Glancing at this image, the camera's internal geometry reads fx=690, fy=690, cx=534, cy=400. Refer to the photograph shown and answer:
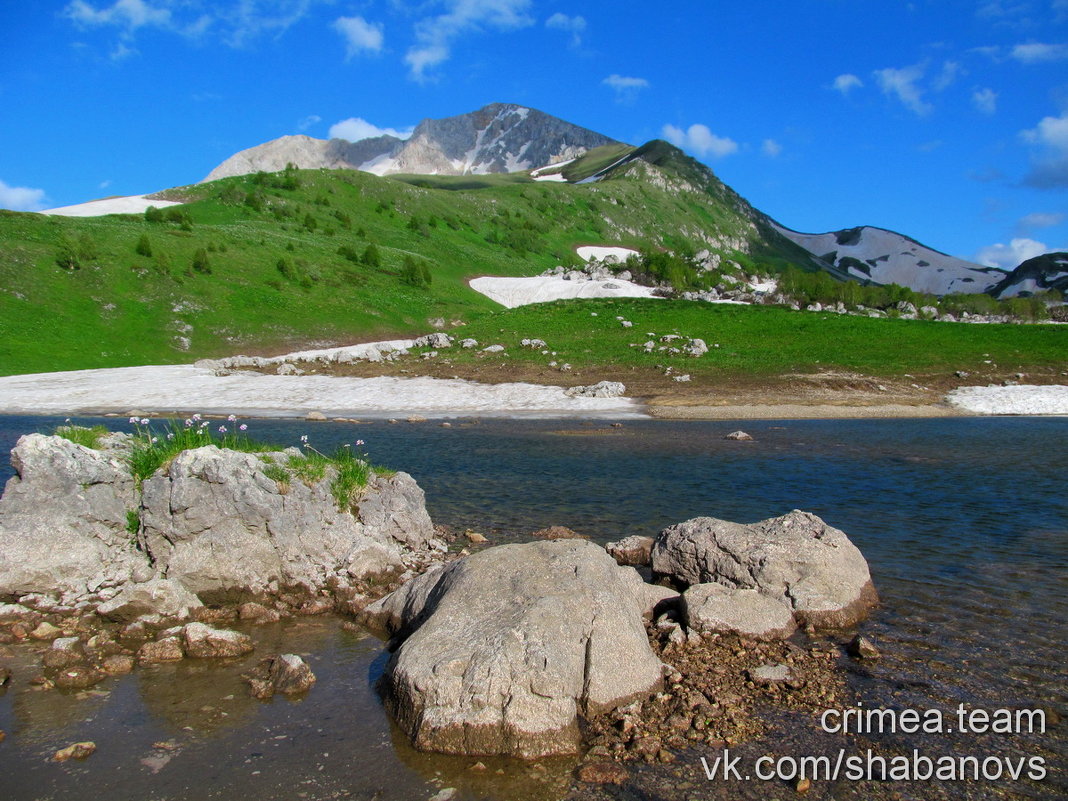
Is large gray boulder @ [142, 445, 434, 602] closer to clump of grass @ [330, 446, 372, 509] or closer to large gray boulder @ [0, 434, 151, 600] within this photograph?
clump of grass @ [330, 446, 372, 509]

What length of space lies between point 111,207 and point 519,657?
12506 centimetres

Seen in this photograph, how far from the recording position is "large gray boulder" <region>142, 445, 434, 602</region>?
11.7 m

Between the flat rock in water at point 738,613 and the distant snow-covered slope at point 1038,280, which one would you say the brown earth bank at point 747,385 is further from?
the distant snow-covered slope at point 1038,280

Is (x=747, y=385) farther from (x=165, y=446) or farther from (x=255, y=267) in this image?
(x=255, y=267)

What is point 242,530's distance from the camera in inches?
474

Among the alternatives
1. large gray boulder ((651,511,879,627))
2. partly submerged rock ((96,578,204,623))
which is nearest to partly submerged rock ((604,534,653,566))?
large gray boulder ((651,511,879,627))

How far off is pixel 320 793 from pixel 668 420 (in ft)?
106

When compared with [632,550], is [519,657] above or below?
above

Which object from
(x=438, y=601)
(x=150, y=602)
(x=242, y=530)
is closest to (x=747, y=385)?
(x=242, y=530)

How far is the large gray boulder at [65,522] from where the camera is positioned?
11.0 m

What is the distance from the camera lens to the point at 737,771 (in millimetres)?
7000

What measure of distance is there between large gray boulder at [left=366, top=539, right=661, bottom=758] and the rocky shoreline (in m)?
0.02

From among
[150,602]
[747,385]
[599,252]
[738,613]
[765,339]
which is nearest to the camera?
[738,613]

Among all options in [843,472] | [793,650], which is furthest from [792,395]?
[793,650]
